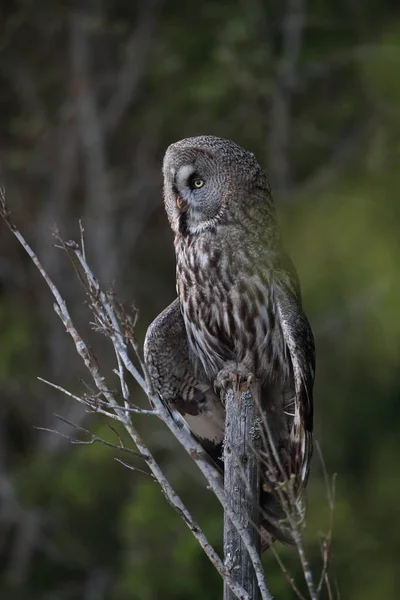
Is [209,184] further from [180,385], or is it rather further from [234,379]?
[234,379]

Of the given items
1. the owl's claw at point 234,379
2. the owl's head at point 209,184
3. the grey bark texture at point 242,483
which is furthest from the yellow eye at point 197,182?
the grey bark texture at point 242,483

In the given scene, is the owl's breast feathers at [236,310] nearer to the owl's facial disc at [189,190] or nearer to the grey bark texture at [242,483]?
the owl's facial disc at [189,190]

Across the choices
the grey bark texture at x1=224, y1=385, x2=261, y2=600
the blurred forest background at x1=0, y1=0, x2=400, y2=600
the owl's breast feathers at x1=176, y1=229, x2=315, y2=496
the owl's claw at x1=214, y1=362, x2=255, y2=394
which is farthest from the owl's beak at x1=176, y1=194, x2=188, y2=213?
the blurred forest background at x1=0, y1=0, x2=400, y2=600

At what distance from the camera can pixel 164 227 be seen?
555 inches

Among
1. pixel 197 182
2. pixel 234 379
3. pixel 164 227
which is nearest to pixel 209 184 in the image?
pixel 197 182

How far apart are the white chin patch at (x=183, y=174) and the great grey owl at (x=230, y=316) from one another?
34mm

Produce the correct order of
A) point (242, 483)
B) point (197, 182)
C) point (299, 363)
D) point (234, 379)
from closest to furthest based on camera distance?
point (242, 483) → point (234, 379) → point (299, 363) → point (197, 182)

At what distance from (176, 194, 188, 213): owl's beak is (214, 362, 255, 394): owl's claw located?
781 mm

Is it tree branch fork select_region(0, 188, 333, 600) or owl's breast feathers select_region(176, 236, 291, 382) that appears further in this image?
owl's breast feathers select_region(176, 236, 291, 382)

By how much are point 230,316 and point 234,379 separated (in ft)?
1.34

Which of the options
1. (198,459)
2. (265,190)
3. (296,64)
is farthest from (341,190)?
(198,459)

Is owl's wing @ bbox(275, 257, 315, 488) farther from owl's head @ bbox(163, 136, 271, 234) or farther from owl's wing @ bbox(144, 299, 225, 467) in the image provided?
owl's wing @ bbox(144, 299, 225, 467)

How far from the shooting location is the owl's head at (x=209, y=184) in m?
5.95

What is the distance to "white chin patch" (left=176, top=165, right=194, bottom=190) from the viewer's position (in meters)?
6.21
